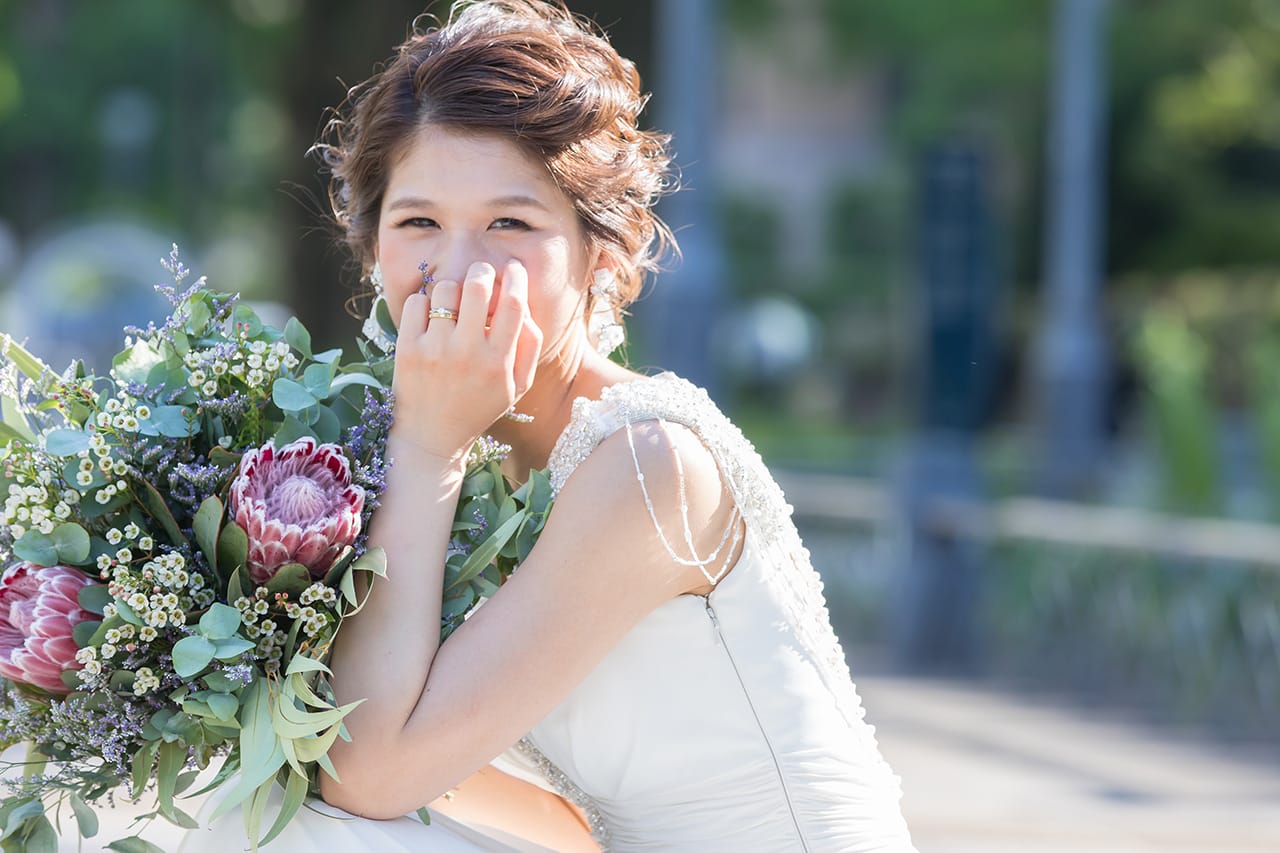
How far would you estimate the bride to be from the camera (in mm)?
2195

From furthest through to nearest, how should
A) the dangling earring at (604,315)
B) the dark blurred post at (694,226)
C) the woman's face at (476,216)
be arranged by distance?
the dark blurred post at (694,226) → the dangling earring at (604,315) → the woman's face at (476,216)

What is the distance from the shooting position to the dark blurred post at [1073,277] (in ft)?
42.8

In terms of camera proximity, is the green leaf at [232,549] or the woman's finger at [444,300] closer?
the green leaf at [232,549]

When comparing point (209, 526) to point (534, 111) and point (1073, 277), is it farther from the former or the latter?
point (1073, 277)

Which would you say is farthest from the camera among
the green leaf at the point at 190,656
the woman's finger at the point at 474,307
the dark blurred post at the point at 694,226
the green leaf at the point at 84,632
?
the dark blurred post at the point at 694,226

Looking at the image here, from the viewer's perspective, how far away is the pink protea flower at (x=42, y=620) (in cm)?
212

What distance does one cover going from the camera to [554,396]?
263 cm

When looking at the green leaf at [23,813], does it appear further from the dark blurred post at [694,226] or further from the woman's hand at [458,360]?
the dark blurred post at [694,226]

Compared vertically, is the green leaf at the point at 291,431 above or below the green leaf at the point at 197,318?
below

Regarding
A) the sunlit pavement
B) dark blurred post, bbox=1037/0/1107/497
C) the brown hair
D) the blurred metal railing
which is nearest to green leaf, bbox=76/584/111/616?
the brown hair

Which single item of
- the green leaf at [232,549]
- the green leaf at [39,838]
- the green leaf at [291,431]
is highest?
the green leaf at [291,431]

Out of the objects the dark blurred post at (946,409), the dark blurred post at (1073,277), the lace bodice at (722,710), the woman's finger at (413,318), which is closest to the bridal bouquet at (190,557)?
the woman's finger at (413,318)

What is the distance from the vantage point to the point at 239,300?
248 centimetres

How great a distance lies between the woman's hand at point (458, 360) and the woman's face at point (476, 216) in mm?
57
